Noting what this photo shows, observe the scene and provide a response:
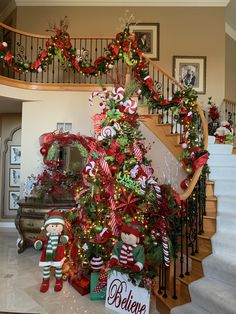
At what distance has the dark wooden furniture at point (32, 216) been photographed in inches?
161

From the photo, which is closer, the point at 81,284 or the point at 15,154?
the point at 81,284

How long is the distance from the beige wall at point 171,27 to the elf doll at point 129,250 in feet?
17.2

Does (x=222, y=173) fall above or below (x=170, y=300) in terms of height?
above

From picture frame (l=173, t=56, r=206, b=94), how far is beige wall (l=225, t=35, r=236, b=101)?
1129mm

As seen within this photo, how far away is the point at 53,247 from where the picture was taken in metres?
3.01

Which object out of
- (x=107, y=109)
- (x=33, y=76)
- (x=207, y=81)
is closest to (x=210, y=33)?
(x=207, y=81)

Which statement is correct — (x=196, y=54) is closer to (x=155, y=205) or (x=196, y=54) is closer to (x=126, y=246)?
(x=155, y=205)

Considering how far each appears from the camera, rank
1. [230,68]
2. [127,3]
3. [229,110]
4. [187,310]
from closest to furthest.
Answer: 1. [187,310]
2. [127,3]
3. [229,110]
4. [230,68]

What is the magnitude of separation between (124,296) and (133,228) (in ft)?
2.12

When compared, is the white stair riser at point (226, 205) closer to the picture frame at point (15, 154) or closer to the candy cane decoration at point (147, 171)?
the candy cane decoration at point (147, 171)

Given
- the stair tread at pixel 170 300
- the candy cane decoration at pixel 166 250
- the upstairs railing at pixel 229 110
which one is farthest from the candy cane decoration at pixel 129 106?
the upstairs railing at pixel 229 110

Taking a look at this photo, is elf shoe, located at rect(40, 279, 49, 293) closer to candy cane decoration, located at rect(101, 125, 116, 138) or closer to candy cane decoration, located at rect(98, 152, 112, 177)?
candy cane decoration, located at rect(98, 152, 112, 177)

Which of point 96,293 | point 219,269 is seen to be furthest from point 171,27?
point 96,293

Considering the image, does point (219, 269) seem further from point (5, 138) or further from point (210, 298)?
point (5, 138)
